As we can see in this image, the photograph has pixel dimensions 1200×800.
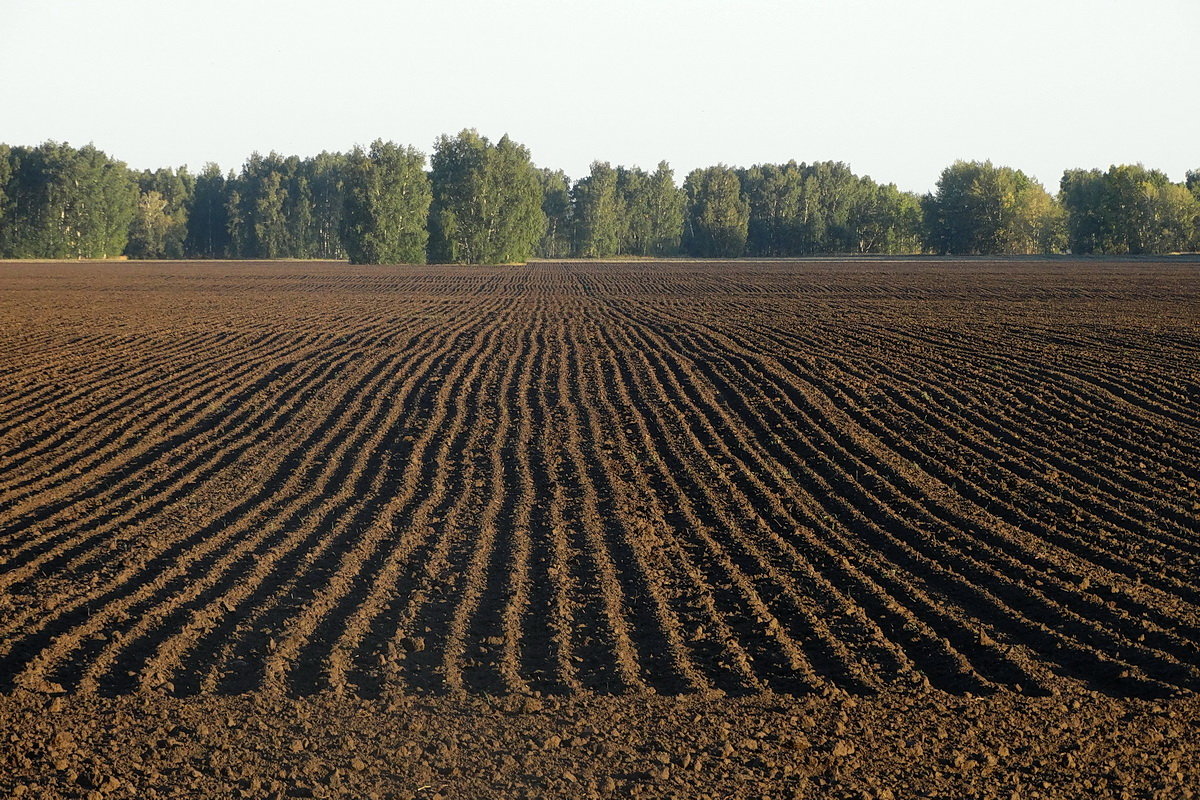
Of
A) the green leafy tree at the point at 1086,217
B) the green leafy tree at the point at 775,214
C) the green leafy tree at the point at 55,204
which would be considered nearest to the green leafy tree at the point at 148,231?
the green leafy tree at the point at 55,204

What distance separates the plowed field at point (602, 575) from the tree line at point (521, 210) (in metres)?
74.1

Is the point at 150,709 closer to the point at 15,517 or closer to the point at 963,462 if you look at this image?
the point at 15,517

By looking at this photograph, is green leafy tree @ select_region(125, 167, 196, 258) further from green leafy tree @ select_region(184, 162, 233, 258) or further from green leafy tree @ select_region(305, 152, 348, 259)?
green leafy tree @ select_region(305, 152, 348, 259)

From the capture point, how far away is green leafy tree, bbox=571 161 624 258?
121688mm

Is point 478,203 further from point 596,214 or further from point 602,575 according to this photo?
point 602,575

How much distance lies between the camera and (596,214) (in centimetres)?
12144

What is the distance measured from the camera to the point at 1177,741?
5.55 meters

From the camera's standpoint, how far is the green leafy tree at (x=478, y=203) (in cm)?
9075

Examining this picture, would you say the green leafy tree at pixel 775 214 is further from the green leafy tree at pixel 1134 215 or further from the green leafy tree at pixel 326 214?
the green leafy tree at pixel 326 214

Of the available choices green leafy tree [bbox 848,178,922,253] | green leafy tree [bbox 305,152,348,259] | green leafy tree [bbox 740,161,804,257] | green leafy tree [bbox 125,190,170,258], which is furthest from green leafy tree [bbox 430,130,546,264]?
green leafy tree [bbox 848,178,922,253]

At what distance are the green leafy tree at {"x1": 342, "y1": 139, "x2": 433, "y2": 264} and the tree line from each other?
0.15 meters

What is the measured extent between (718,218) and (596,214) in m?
13.6

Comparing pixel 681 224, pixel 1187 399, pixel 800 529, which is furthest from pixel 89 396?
pixel 681 224

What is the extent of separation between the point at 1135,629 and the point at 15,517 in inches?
358
